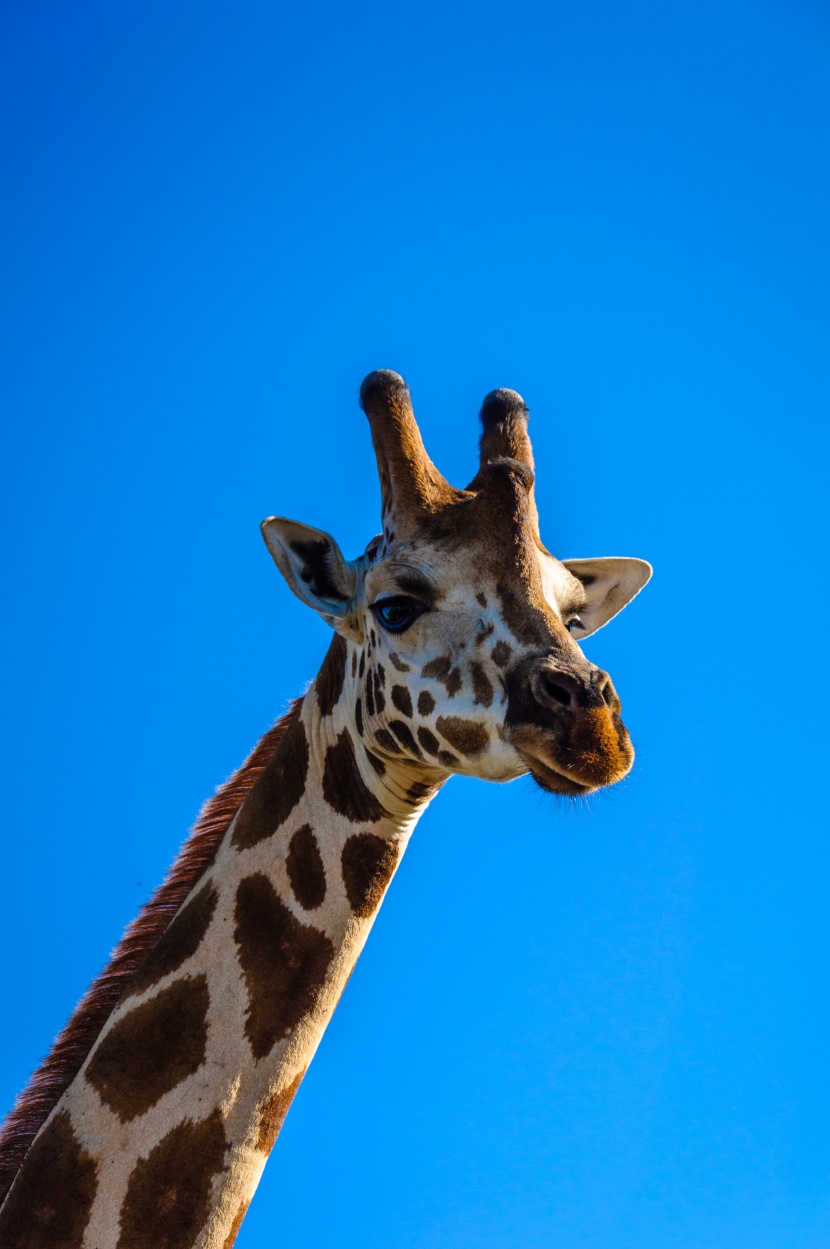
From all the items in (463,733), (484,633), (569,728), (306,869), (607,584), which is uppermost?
(607,584)

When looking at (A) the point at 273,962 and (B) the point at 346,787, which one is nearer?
(A) the point at 273,962

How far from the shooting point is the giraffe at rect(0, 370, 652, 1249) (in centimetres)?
486

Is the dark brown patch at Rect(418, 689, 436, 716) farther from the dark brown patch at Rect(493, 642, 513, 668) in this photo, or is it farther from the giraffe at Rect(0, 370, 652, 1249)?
the dark brown patch at Rect(493, 642, 513, 668)

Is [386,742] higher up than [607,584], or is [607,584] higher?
[607,584]

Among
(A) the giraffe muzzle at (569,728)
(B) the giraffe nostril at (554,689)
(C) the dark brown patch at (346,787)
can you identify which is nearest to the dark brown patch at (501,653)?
(A) the giraffe muzzle at (569,728)

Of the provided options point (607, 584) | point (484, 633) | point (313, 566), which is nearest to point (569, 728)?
point (484, 633)

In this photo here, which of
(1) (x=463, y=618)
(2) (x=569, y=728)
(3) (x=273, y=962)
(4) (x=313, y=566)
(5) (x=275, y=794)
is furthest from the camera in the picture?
(4) (x=313, y=566)

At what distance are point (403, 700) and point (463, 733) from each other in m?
0.36

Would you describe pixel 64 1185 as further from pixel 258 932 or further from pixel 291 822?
pixel 291 822

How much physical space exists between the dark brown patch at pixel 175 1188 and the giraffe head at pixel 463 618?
1.72 meters

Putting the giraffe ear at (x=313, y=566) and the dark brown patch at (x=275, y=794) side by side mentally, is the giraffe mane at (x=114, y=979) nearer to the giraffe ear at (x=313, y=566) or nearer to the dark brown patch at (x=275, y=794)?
the dark brown patch at (x=275, y=794)

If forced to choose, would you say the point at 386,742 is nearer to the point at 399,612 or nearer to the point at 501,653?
the point at 399,612

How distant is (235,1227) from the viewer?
4875mm

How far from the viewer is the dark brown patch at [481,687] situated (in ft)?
17.0
